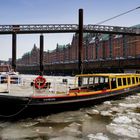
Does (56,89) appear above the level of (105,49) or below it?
below

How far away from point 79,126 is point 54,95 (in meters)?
2.64

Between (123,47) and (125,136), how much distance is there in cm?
8424

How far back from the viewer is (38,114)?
13102 mm

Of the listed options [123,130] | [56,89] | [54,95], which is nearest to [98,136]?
[123,130]

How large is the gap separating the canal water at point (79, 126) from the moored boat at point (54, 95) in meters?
0.46

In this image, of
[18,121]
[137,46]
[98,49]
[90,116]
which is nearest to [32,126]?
[18,121]

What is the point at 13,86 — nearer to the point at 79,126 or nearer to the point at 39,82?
the point at 39,82

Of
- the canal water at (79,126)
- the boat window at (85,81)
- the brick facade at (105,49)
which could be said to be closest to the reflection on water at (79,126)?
the canal water at (79,126)

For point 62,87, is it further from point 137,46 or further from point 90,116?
point 137,46

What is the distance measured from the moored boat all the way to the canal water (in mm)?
462

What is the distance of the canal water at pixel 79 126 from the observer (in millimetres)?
10070

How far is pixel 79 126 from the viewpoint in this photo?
1159cm

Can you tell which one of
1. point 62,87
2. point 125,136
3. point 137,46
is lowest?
point 125,136

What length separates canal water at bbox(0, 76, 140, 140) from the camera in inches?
396
